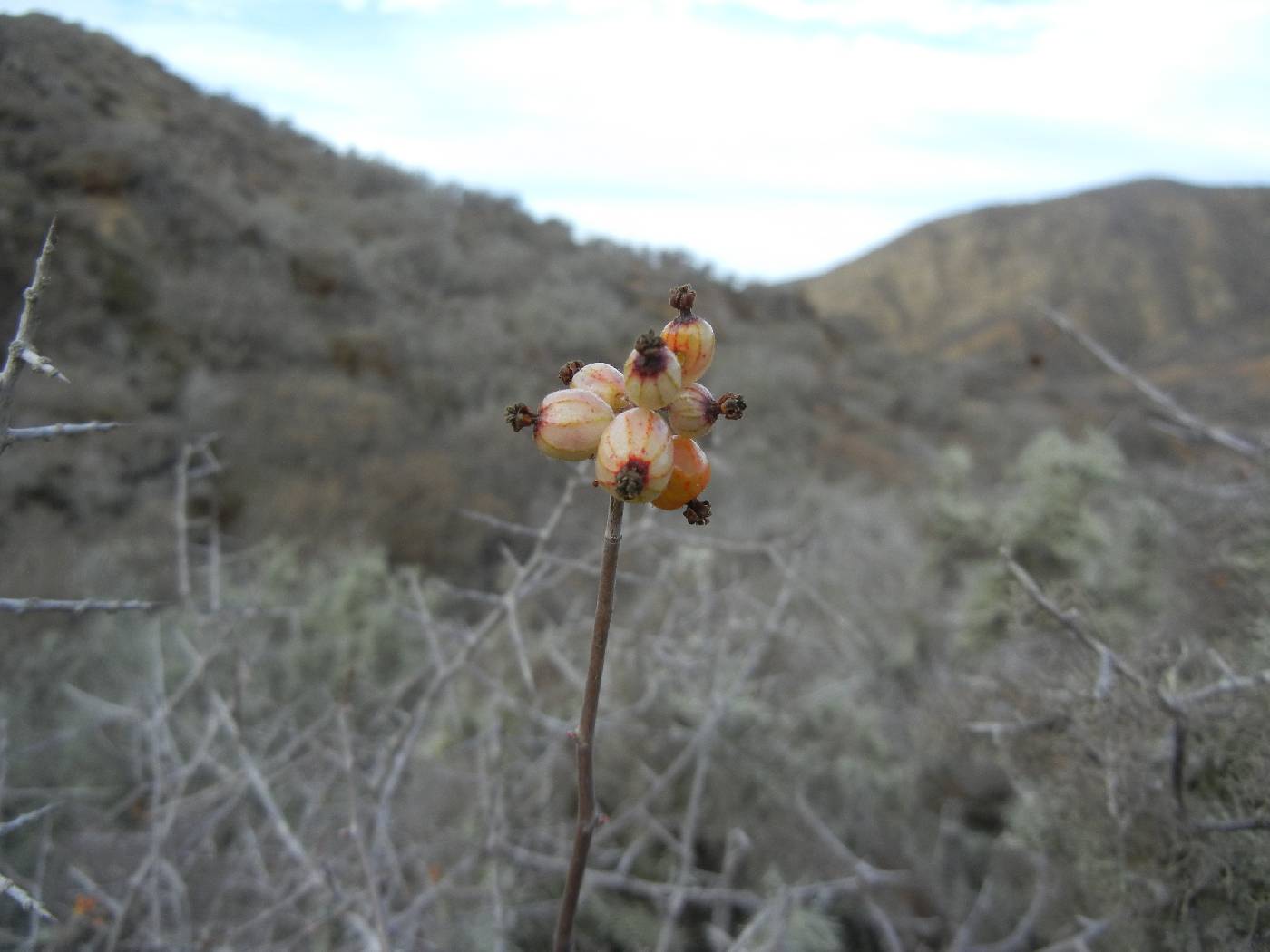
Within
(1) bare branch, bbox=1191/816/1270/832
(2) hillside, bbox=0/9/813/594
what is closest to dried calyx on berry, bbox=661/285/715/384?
(1) bare branch, bbox=1191/816/1270/832

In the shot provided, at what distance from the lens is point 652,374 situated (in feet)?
2.46

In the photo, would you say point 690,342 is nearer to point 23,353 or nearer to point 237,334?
point 23,353

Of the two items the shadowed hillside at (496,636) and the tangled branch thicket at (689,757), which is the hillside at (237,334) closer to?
the shadowed hillside at (496,636)

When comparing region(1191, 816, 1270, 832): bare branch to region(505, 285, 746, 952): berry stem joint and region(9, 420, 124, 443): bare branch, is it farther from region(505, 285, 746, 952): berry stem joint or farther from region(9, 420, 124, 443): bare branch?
region(9, 420, 124, 443): bare branch

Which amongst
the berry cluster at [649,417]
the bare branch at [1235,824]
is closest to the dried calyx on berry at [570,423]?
the berry cluster at [649,417]

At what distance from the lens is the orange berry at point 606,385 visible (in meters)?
0.86

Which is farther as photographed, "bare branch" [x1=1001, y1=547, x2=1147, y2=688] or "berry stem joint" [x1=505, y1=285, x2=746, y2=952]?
"bare branch" [x1=1001, y1=547, x2=1147, y2=688]

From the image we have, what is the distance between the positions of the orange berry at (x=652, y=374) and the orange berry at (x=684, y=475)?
0.20ft

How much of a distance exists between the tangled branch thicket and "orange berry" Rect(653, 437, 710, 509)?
618 mm

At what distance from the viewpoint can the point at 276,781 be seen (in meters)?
3.34

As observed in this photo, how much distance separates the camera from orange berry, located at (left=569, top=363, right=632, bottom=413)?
859 mm

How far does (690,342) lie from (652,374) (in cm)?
11

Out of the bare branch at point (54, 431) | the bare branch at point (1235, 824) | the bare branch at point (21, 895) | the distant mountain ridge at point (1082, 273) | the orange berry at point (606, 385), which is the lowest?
the bare branch at point (1235, 824)

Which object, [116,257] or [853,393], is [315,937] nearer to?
[116,257]
